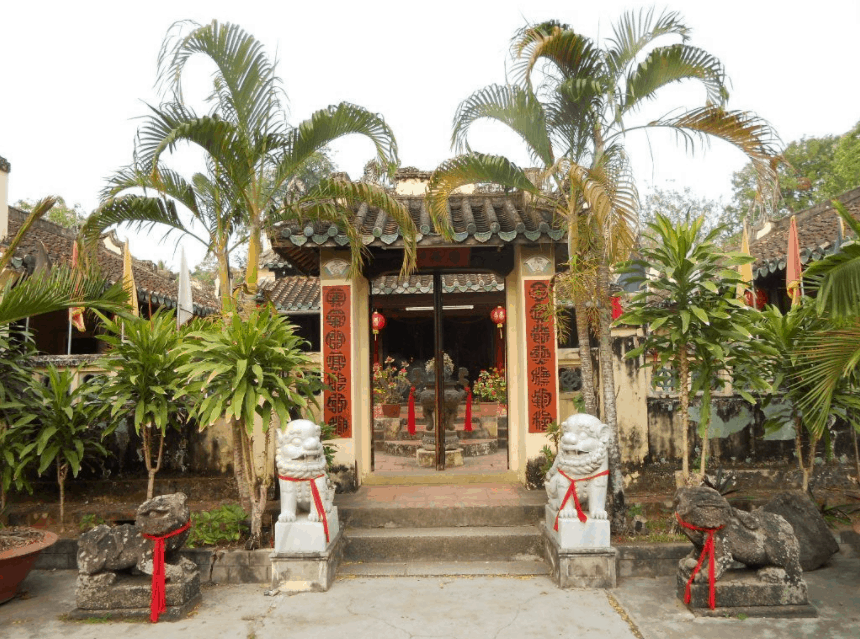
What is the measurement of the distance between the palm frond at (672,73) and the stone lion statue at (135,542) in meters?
5.06

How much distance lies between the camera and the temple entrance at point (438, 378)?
9.19 meters

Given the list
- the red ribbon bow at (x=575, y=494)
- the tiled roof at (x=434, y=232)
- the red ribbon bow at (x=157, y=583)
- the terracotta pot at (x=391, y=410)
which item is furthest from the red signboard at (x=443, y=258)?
the terracotta pot at (x=391, y=410)

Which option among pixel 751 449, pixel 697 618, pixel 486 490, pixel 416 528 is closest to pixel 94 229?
pixel 416 528

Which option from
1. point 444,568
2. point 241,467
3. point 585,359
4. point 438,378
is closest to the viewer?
point 444,568

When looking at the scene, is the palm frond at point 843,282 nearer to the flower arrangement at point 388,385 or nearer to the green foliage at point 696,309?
the green foliage at point 696,309

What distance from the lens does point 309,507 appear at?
213 inches

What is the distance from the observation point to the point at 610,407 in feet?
19.8

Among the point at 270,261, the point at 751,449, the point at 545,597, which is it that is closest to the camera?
the point at 545,597

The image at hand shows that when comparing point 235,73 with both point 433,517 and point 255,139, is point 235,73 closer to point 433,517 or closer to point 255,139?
point 255,139

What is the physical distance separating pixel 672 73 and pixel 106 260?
39.0 feet

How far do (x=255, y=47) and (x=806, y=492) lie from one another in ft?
21.8

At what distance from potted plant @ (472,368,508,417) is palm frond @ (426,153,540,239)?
23.4 feet

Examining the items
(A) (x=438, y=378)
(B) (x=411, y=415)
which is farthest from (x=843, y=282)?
(B) (x=411, y=415)

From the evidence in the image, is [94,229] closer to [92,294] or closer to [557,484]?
[92,294]
